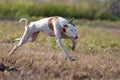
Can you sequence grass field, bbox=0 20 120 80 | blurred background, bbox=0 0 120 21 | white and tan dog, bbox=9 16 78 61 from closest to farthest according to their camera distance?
1. grass field, bbox=0 20 120 80
2. white and tan dog, bbox=9 16 78 61
3. blurred background, bbox=0 0 120 21

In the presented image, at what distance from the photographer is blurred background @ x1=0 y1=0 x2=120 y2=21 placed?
28197 millimetres

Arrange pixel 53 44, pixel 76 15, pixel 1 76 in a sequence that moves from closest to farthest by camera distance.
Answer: pixel 1 76 < pixel 53 44 < pixel 76 15

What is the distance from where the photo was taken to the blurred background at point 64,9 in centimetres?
2820

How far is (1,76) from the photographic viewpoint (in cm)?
968

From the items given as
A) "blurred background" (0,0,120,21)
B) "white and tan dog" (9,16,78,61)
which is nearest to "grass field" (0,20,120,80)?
"white and tan dog" (9,16,78,61)

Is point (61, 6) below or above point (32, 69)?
below

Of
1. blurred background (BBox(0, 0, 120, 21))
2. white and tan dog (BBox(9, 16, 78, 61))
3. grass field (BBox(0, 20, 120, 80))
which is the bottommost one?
blurred background (BBox(0, 0, 120, 21))

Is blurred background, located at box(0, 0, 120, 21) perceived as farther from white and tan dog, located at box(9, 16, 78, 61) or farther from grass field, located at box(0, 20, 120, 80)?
white and tan dog, located at box(9, 16, 78, 61)

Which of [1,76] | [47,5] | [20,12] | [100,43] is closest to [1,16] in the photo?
[20,12]

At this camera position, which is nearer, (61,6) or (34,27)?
(34,27)

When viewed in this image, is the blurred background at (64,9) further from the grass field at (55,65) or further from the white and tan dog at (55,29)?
the white and tan dog at (55,29)

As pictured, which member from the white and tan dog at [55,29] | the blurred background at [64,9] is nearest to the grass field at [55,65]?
the white and tan dog at [55,29]

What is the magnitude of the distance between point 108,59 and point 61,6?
62.1 feet

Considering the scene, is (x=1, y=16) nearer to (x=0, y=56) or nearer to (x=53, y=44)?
(x=53, y=44)
